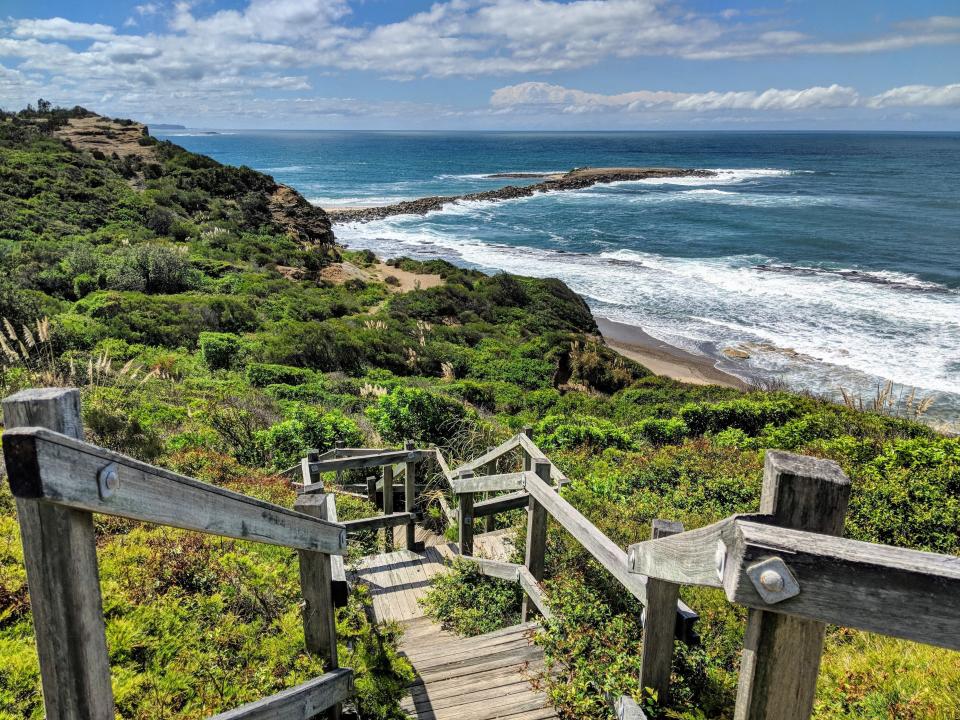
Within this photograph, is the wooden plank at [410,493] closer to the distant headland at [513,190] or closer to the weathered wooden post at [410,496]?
the weathered wooden post at [410,496]

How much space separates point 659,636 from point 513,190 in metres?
73.4

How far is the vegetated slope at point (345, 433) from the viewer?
3.06 metres

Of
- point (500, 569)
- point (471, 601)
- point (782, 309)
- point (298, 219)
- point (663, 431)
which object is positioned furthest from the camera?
point (298, 219)

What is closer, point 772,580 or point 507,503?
point 772,580

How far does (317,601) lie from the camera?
2.74m

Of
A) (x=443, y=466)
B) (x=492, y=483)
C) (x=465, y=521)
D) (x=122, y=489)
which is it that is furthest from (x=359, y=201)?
(x=122, y=489)

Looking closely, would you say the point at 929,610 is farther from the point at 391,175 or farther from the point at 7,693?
→ the point at 391,175

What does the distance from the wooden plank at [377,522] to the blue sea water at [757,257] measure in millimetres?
15691

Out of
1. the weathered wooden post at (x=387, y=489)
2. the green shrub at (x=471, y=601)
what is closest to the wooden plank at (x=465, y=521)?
the green shrub at (x=471, y=601)

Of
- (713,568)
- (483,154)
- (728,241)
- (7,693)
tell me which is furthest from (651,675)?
(483,154)

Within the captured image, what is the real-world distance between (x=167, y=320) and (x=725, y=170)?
10213 centimetres

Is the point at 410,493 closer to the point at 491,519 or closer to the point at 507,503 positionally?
the point at 491,519

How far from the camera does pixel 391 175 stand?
328 feet

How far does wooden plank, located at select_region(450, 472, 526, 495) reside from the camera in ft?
15.3
